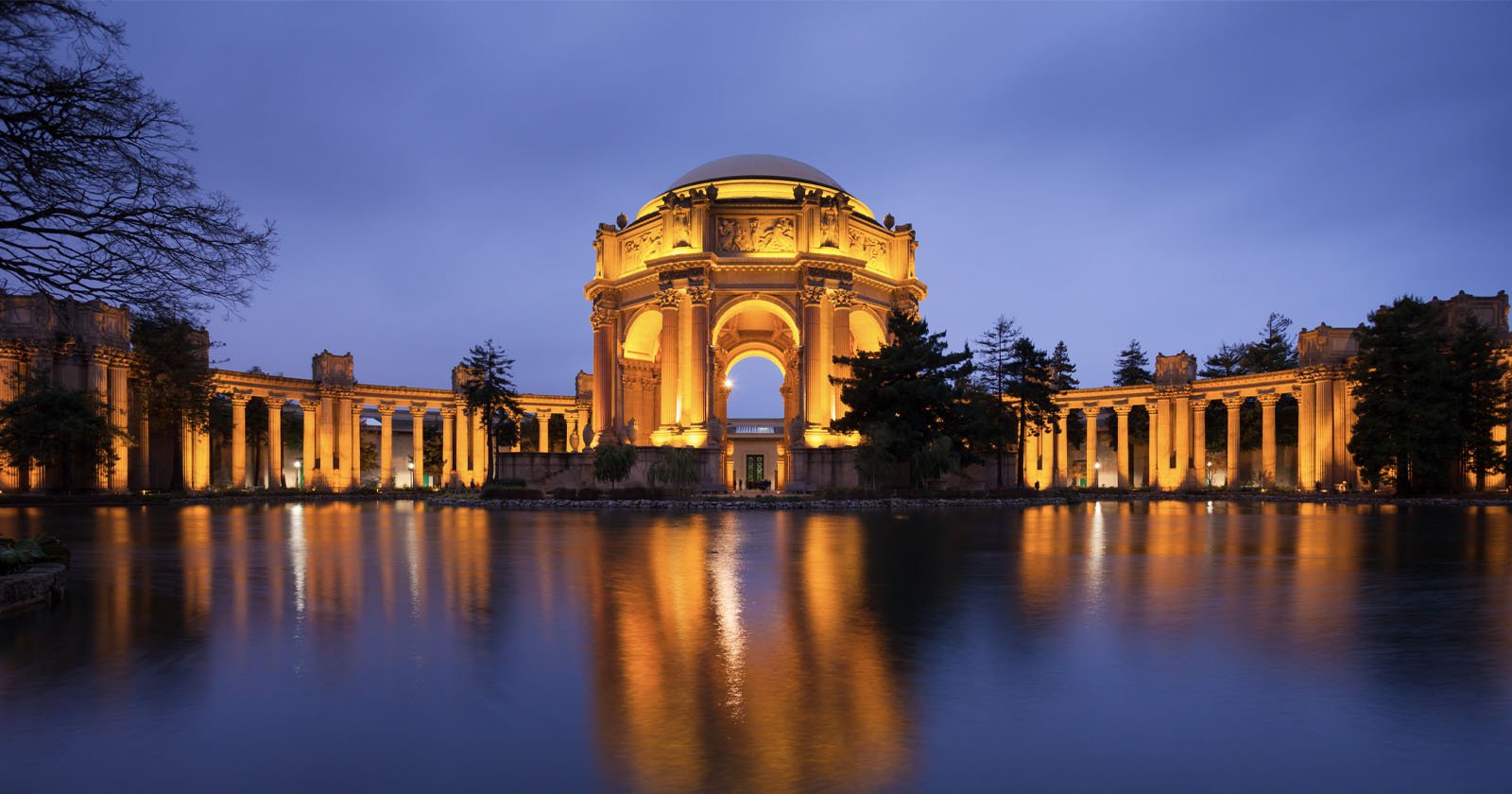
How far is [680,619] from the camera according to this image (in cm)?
924

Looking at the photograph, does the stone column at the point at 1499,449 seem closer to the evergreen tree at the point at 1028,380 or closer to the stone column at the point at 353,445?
the evergreen tree at the point at 1028,380

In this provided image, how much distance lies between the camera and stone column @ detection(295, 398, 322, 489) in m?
61.9

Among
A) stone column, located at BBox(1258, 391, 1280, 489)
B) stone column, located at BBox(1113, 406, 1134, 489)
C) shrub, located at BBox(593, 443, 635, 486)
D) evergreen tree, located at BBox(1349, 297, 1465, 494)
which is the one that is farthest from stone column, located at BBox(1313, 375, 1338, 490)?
shrub, located at BBox(593, 443, 635, 486)

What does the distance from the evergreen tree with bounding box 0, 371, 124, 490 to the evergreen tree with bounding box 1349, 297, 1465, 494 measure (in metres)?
63.5

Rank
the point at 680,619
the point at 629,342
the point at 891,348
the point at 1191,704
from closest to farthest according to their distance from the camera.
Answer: the point at 1191,704 < the point at 680,619 < the point at 891,348 < the point at 629,342

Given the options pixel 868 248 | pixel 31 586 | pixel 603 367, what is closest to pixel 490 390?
pixel 603 367

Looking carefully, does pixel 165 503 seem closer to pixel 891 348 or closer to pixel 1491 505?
pixel 891 348

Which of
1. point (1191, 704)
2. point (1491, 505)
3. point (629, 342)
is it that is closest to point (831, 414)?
point (629, 342)

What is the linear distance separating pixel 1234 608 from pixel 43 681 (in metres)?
11.5

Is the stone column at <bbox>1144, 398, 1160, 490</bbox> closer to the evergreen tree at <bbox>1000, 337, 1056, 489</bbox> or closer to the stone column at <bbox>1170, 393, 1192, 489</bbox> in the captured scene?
the stone column at <bbox>1170, 393, 1192, 489</bbox>

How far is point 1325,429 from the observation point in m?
53.2

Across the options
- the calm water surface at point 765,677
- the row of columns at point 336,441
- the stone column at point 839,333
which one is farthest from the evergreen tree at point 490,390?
the calm water surface at point 765,677

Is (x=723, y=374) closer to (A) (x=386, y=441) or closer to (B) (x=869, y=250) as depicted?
(B) (x=869, y=250)

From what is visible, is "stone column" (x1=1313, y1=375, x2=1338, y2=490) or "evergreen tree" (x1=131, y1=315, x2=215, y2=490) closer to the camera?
"evergreen tree" (x1=131, y1=315, x2=215, y2=490)
